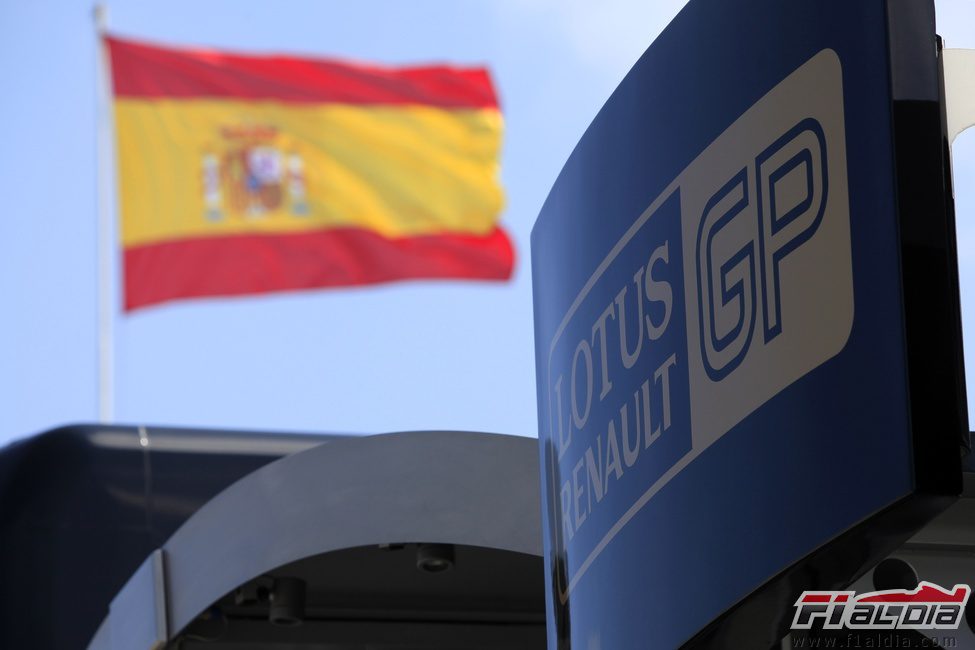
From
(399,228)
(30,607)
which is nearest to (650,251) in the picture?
Answer: (30,607)

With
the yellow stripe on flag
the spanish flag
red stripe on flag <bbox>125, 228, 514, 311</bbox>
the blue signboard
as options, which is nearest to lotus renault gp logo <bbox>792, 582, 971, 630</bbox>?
the blue signboard

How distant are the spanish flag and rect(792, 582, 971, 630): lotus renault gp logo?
12045 millimetres

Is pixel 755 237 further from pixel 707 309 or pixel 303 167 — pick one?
pixel 303 167

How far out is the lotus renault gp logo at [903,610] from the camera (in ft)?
9.69

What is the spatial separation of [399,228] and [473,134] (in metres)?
1.55

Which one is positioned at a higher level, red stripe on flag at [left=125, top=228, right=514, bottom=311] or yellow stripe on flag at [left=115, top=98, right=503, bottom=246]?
yellow stripe on flag at [left=115, top=98, right=503, bottom=246]

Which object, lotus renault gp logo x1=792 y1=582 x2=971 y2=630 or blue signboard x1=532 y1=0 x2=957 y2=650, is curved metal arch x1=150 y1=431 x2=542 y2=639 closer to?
blue signboard x1=532 y1=0 x2=957 y2=650

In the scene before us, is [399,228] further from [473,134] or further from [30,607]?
[30,607]

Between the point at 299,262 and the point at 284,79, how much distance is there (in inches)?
88.0

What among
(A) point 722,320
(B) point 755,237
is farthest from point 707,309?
(B) point 755,237

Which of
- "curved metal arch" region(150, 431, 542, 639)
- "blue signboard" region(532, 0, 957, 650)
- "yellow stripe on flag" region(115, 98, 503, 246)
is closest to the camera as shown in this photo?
"blue signboard" region(532, 0, 957, 650)

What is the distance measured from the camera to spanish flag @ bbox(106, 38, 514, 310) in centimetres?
1525

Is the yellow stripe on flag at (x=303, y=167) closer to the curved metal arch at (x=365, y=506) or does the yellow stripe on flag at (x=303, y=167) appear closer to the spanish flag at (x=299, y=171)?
the spanish flag at (x=299, y=171)

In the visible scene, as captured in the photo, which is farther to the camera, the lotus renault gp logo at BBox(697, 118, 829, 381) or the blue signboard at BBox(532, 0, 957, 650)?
the lotus renault gp logo at BBox(697, 118, 829, 381)
